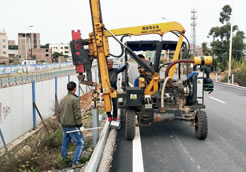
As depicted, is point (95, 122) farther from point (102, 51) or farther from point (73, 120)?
point (102, 51)

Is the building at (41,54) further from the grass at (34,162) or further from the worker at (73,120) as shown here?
the worker at (73,120)

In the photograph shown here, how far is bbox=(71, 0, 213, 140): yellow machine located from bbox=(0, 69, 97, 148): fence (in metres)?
3.34

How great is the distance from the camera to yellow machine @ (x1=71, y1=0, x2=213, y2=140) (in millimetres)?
6123

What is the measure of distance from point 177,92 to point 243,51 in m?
28.5

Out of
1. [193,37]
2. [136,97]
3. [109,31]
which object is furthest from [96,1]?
[193,37]

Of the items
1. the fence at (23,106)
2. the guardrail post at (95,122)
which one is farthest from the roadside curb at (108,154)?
the fence at (23,106)

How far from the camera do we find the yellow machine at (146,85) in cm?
612

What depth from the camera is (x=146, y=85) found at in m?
7.05

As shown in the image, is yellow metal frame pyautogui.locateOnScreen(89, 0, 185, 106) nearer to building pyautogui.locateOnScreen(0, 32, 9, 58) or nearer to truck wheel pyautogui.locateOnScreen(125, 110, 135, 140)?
truck wheel pyautogui.locateOnScreen(125, 110, 135, 140)

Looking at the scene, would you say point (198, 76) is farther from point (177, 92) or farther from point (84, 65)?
point (84, 65)

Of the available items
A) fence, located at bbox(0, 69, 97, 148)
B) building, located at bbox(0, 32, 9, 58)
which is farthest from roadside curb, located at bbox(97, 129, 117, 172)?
building, located at bbox(0, 32, 9, 58)

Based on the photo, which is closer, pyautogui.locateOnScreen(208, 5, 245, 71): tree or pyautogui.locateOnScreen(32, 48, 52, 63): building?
→ pyautogui.locateOnScreen(208, 5, 245, 71): tree

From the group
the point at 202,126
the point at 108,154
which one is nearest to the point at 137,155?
the point at 108,154

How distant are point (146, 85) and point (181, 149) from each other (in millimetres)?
2090
